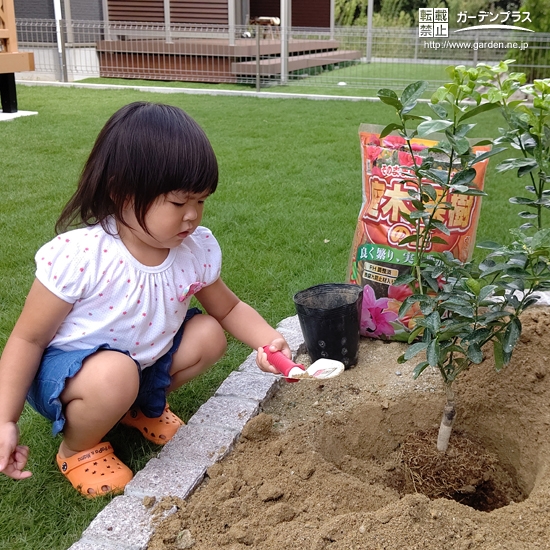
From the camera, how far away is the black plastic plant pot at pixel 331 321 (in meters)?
2.26

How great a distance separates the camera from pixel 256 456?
5.94 feet

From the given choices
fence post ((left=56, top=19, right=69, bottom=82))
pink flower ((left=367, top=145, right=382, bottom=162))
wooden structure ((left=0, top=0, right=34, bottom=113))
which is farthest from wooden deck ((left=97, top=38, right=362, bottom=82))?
pink flower ((left=367, top=145, right=382, bottom=162))

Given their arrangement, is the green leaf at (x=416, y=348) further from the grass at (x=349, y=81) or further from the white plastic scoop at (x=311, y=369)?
the grass at (x=349, y=81)

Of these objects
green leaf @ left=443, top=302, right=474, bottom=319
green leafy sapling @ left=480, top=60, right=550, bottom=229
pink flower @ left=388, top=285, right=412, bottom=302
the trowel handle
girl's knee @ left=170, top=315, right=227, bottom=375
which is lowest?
pink flower @ left=388, top=285, right=412, bottom=302

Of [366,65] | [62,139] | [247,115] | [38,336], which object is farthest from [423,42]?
[38,336]

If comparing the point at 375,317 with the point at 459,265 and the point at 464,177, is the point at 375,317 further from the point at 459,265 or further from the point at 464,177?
the point at 464,177

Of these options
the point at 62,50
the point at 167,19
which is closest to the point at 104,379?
the point at 62,50

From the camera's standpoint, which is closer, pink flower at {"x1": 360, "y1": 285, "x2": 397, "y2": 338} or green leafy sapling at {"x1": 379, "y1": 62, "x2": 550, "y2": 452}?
green leafy sapling at {"x1": 379, "y1": 62, "x2": 550, "y2": 452}

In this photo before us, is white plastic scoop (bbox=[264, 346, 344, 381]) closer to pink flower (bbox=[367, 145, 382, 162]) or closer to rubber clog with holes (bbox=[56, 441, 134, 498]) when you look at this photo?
rubber clog with holes (bbox=[56, 441, 134, 498])

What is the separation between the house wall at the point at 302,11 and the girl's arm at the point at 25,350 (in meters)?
19.1

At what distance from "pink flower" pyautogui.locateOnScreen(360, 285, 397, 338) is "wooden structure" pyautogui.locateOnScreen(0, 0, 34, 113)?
5943 millimetres

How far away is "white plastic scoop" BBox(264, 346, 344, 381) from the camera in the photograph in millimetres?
1606

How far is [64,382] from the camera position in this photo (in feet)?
5.55

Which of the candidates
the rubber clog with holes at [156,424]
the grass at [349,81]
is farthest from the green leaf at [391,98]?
the grass at [349,81]
